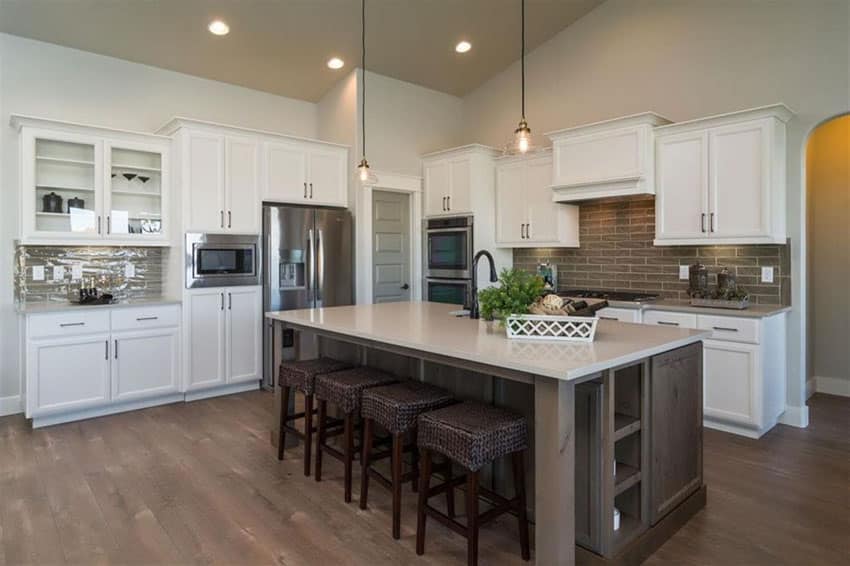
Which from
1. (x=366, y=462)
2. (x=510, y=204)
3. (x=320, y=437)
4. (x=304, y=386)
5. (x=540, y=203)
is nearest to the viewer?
(x=366, y=462)

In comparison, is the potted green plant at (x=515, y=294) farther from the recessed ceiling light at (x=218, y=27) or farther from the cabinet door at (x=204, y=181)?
the recessed ceiling light at (x=218, y=27)

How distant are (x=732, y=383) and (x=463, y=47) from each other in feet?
12.9

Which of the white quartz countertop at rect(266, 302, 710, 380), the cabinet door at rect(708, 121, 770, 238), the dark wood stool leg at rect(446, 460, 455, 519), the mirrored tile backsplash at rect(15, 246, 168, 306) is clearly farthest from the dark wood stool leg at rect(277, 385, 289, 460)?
the cabinet door at rect(708, 121, 770, 238)

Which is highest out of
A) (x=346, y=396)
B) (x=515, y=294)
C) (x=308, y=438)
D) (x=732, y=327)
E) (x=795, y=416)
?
(x=515, y=294)

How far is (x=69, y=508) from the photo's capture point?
2.62 meters

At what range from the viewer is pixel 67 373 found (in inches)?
154

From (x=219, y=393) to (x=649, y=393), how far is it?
3850 mm

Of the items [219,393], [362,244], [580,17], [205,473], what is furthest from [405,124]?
[205,473]

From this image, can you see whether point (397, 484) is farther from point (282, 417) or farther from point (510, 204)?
point (510, 204)

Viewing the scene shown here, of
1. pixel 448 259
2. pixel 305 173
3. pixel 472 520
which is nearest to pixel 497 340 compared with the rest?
pixel 472 520

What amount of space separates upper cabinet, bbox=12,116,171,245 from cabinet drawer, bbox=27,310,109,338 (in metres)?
0.61

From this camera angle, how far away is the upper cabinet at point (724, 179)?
144 inches

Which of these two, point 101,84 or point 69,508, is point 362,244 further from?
point 69,508

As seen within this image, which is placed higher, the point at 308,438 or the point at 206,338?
the point at 206,338
